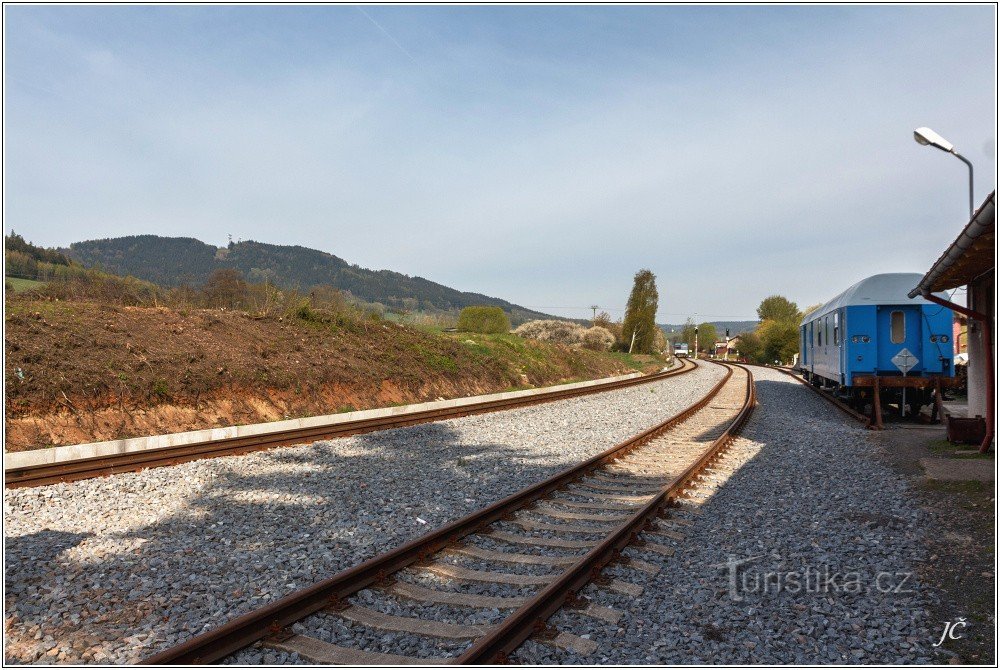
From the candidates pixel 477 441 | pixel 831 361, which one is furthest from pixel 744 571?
pixel 831 361

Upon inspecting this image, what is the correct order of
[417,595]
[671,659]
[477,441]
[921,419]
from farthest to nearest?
1. [921,419]
2. [477,441]
3. [417,595]
4. [671,659]

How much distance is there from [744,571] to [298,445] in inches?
301

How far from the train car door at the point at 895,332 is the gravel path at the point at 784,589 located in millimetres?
7700

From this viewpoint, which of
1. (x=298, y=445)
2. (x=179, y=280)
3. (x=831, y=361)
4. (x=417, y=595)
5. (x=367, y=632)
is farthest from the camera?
(x=179, y=280)

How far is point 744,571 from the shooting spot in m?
5.11

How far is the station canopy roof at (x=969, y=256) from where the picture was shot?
6.26 metres

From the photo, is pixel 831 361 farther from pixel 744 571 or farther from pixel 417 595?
pixel 417 595

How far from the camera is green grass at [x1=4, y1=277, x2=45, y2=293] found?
47.2ft

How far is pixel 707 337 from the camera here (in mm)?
121062

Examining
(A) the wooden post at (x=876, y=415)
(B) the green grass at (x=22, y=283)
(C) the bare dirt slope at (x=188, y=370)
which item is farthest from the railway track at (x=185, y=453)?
(A) the wooden post at (x=876, y=415)

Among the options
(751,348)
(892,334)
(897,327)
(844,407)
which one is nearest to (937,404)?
(892,334)

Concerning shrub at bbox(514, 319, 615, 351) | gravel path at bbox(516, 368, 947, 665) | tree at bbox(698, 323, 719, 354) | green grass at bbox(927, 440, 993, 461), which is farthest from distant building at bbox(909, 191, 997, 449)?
tree at bbox(698, 323, 719, 354)

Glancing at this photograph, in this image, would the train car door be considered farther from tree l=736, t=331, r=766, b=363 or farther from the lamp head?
tree l=736, t=331, r=766, b=363

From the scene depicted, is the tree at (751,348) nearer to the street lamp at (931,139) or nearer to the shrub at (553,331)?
the shrub at (553,331)
